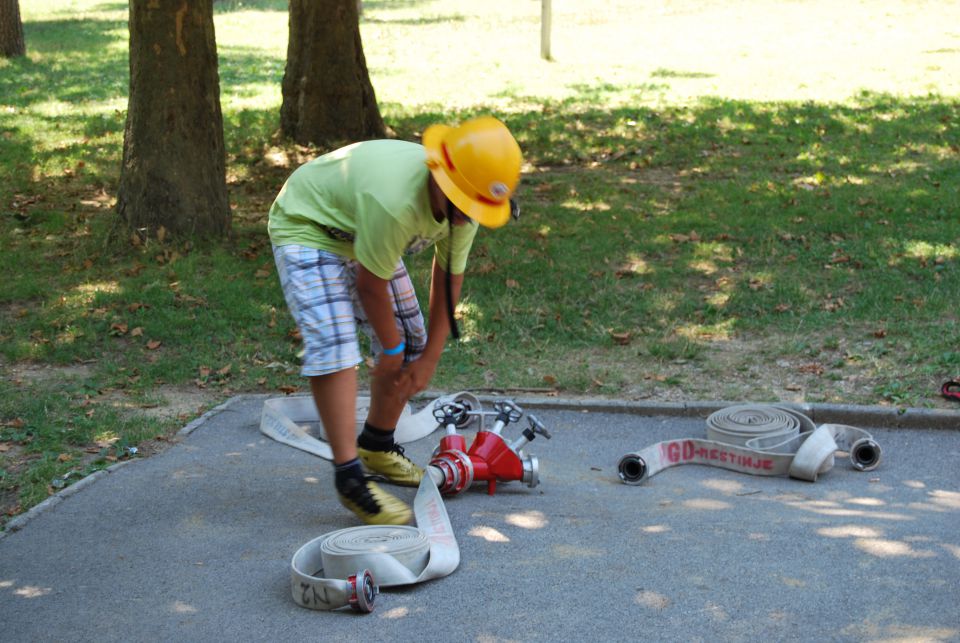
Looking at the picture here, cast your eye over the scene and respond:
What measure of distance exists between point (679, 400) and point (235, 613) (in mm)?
3385

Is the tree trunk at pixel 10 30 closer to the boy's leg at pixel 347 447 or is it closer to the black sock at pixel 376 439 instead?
the black sock at pixel 376 439

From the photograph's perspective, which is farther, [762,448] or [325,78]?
[325,78]

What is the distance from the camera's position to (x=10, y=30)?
17.8 metres

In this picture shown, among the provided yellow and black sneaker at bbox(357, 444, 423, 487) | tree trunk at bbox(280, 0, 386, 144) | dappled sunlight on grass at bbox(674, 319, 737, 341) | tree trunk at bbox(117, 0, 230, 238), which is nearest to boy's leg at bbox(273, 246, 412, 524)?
yellow and black sneaker at bbox(357, 444, 423, 487)

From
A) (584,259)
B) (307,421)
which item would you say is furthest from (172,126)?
(307,421)

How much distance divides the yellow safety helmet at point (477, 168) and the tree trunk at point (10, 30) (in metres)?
16.3

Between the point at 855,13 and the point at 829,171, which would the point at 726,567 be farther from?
the point at 855,13

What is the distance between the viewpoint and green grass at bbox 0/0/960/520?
21.7 feet

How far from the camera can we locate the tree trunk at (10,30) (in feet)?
57.5

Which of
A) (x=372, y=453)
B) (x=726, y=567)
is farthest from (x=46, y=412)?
(x=726, y=567)

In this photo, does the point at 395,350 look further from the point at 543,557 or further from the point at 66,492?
the point at 66,492

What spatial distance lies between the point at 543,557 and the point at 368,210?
1501 mm

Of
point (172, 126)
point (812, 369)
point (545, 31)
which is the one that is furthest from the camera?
point (545, 31)

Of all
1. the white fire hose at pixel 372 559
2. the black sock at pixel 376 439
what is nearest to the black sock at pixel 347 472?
the white fire hose at pixel 372 559
